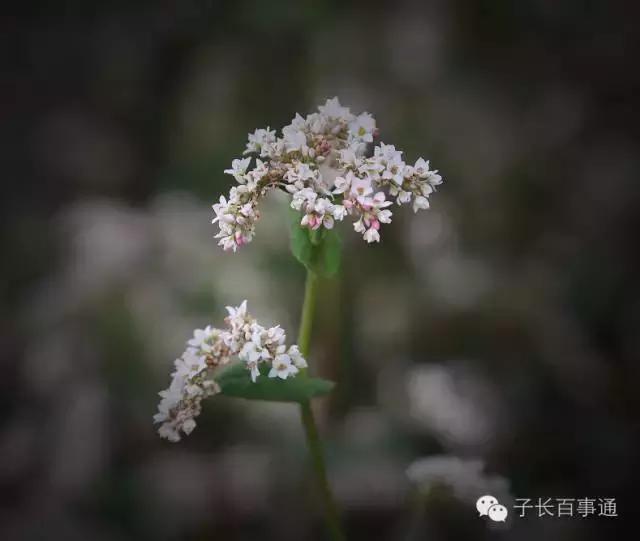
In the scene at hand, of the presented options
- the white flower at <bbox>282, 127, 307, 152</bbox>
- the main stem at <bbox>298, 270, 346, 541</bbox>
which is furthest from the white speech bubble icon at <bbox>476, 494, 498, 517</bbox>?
the white flower at <bbox>282, 127, 307, 152</bbox>

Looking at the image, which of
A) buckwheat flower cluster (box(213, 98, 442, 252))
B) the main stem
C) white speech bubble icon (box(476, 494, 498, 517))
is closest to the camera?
buckwheat flower cluster (box(213, 98, 442, 252))

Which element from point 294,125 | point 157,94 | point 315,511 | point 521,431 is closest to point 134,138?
point 157,94

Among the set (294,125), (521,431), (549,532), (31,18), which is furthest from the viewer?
(31,18)

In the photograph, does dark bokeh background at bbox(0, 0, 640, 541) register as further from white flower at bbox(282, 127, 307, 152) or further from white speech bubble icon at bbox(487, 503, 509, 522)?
white flower at bbox(282, 127, 307, 152)

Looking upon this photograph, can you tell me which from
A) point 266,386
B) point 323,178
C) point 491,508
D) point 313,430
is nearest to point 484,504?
point 491,508

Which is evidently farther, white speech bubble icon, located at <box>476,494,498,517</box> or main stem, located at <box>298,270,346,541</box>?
white speech bubble icon, located at <box>476,494,498,517</box>

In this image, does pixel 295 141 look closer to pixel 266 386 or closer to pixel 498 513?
pixel 266 386

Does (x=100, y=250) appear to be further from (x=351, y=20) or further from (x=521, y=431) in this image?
(x=521, y=431)
